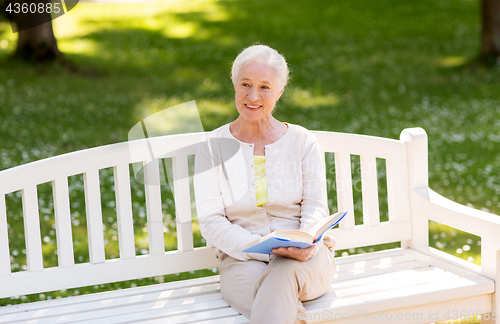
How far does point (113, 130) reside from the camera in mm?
9273

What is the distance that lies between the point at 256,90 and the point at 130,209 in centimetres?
89

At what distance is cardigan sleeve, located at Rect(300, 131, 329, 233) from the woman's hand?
0.85ft

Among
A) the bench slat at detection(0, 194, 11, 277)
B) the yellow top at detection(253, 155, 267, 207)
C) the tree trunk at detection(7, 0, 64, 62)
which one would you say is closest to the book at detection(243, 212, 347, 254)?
the yellow top at detection(253, 155, 267, 207)

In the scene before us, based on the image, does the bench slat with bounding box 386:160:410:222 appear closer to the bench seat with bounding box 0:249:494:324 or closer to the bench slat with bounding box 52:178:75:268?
the bench seat with bounding box 0:249:494:324

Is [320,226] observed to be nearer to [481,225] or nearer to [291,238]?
[291,238]

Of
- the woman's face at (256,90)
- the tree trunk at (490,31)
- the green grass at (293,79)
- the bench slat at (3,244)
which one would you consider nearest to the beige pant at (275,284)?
the woman's face at (256,90)

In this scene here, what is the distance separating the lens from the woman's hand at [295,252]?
8.88 feet

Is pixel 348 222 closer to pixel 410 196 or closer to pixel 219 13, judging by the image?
pixel 410 196

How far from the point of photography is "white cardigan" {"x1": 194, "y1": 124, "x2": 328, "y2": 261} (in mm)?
2961

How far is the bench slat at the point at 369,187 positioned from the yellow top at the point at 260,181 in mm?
739

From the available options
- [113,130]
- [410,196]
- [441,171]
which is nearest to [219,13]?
[113,130]

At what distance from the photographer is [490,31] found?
11.8 m

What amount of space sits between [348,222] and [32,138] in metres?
6.40

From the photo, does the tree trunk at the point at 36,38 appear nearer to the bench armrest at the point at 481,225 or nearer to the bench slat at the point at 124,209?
the bench slat at the point at 124,209
